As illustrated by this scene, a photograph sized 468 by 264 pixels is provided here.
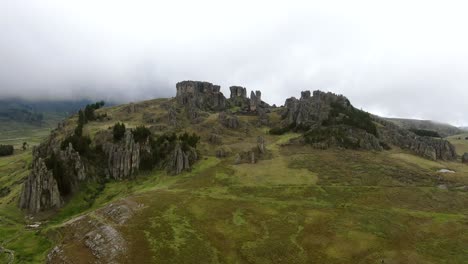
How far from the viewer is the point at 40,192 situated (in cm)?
11800

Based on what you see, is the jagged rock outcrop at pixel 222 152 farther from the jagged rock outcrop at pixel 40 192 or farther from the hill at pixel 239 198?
the jagged rock outcrop at pixel 40 192

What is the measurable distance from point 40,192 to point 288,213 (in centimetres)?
7976

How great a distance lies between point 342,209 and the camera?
9381 centimetres

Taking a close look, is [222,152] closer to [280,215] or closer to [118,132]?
[118,132]

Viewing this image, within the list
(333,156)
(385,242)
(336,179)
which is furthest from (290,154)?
(385,242)

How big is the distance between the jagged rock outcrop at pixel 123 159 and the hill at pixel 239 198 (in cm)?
42

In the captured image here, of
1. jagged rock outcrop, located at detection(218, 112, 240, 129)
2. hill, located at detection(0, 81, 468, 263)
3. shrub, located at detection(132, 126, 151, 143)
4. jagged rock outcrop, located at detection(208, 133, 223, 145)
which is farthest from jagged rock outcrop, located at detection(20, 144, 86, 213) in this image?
jagged rock outcrop, located at detection(218, 112, 240, 129)

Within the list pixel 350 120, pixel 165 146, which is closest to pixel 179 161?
pixel 165 146

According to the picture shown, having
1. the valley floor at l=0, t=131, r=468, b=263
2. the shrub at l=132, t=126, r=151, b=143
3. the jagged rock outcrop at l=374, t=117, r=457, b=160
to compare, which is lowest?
the valley floor at l=0, t=131, r=468, b=263

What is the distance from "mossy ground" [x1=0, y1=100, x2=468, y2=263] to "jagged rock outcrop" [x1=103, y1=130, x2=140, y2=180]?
580 centimetres

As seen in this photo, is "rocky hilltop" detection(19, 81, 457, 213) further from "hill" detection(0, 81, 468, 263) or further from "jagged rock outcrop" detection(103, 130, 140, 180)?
"hill" detection(0, 81, 468, 263)

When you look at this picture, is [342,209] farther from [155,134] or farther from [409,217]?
[155,134]

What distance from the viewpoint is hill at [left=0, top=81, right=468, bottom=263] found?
7481cm

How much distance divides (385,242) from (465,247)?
47.1 ft
